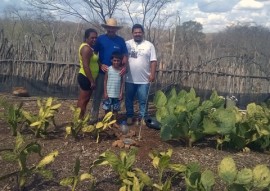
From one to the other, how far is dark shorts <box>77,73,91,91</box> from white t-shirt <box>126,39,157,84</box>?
2.13ft

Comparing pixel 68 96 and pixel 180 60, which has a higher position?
pixel 180 60

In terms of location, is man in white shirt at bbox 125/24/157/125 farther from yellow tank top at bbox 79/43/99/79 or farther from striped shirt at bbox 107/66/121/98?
yellow tank top at bbox 79/43/99/79

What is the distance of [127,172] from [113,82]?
2009 millimetres

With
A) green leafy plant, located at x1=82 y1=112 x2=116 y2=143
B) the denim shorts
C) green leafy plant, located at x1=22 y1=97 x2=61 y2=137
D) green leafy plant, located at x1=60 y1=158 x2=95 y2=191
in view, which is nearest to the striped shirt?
the denim shorts

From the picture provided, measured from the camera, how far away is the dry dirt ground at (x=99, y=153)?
11.1ft

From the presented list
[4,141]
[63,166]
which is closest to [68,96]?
[4,141]

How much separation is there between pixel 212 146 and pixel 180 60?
4.29m

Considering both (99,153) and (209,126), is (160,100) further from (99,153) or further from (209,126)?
(99,153)

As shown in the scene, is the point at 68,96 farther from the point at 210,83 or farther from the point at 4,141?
the point at 4,141

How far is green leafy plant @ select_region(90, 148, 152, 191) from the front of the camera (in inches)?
122

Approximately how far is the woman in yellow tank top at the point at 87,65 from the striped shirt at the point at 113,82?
199mm

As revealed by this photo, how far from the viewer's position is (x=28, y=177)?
11.2 feet

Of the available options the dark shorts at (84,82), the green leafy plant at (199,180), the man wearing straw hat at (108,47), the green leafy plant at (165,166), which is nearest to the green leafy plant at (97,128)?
the dark shorts at (84,82)

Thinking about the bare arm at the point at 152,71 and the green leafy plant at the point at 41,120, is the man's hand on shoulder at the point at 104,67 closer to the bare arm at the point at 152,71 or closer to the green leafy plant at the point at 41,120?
the bare arm at the point at 152,71
